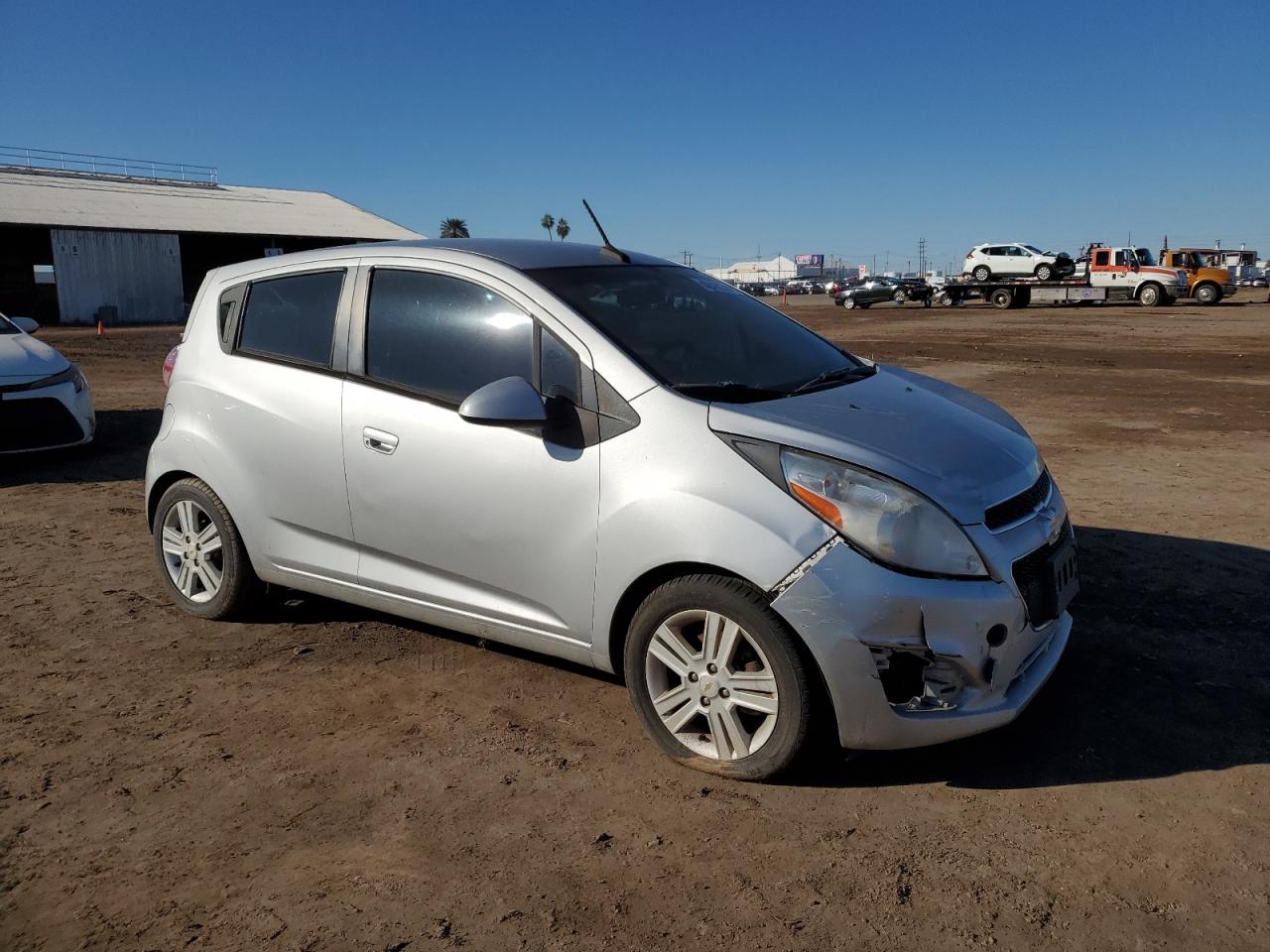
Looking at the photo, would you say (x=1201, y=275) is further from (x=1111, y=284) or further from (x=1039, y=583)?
(x=1039, y=583)

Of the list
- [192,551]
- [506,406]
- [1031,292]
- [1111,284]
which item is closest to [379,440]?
[506,406]

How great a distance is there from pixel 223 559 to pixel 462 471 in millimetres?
1625

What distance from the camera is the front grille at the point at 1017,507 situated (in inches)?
124

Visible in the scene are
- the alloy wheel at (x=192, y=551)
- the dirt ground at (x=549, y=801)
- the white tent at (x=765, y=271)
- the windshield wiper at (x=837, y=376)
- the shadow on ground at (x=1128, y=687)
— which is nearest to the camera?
the dirt ground at (x=549, y=801)

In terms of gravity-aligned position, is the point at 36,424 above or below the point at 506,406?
below

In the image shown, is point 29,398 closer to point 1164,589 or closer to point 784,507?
point 784,507

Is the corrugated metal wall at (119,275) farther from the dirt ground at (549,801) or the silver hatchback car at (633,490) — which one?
the silver hatchback car at (633,490)

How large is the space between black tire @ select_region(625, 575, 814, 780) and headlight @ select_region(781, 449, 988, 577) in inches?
13.4

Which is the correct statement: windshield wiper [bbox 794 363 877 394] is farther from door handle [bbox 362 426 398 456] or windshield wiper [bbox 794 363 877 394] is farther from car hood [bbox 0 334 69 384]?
car hood [bbox 0 334 69 384]

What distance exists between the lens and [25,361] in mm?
8344

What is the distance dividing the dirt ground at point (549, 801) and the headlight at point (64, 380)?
3.63 metres

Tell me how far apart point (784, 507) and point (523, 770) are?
4.13 feet

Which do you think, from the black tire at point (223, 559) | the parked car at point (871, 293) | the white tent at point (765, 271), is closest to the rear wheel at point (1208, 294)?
the parked car at point (871, 293)

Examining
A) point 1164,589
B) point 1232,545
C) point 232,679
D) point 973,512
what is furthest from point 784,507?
point 1232,545
